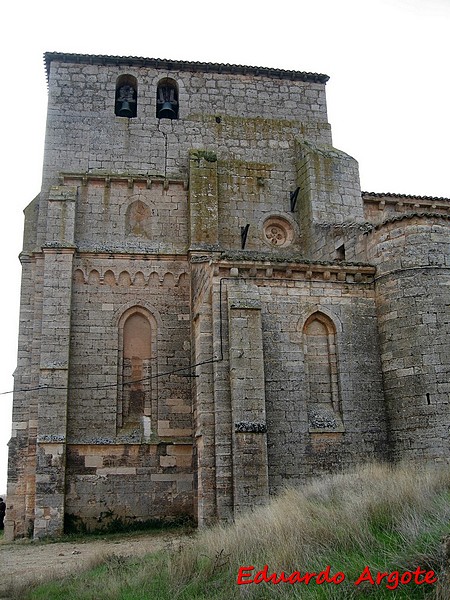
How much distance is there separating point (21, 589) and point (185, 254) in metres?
12.8

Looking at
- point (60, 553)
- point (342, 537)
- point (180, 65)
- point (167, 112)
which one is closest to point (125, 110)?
point (167, 112)

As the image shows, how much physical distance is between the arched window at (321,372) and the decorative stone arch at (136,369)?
525 cm

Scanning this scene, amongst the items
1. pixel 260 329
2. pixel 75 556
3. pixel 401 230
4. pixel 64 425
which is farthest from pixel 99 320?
pixel 401 230

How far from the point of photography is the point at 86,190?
21.0 meters

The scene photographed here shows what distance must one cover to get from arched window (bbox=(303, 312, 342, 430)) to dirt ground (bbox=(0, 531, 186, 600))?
4.19 m

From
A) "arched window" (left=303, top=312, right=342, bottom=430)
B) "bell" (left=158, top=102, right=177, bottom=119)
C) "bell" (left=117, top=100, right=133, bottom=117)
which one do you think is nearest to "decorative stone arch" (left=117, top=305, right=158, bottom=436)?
"arched window" (left=303, top=312, right=342, bottom=430)

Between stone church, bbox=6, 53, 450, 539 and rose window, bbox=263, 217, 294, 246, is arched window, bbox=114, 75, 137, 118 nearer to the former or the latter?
stone church, bbox=6, 53, 450, 539

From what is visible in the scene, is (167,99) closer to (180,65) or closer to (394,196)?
(180,65)

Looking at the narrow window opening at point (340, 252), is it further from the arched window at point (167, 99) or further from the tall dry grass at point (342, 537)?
the tall dry grass at point (342, 537)

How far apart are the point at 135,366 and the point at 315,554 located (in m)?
12.5

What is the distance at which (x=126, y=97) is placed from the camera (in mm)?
22422

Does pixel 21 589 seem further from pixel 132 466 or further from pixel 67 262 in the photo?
pixel 67 262

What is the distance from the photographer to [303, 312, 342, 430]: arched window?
1584cm

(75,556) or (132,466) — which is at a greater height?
(132,466)
